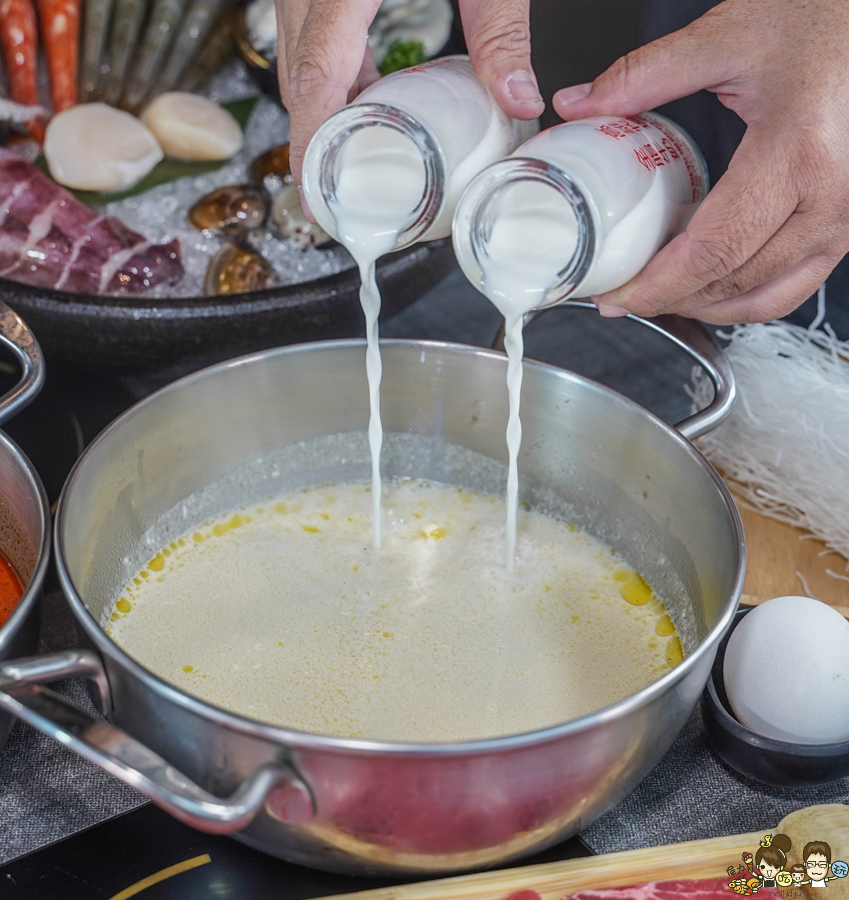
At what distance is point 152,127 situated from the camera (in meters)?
1.86

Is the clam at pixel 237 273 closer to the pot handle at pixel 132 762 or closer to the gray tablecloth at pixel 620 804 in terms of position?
the gray tablecloth at pixel 620 804

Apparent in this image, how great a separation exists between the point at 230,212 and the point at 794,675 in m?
1.22

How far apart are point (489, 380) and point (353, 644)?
35 cm

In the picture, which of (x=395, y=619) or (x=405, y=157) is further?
(x=395, y=619)

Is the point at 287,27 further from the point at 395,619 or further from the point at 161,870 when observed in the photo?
the point at 161,870

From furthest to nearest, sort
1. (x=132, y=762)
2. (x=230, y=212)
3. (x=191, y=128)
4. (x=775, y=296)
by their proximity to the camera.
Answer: (x=191, y=128) → (x=230, y=212) → (x=775, y=296) → (x=132, y=762)

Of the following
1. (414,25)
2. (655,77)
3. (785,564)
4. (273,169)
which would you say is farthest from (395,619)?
(414,25)

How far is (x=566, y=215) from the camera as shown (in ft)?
2.88

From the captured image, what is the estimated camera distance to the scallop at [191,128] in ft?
6.00

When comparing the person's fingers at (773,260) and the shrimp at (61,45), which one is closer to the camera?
the person's fingers at (773,260)

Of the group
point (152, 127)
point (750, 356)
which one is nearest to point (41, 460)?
point (152, 127)

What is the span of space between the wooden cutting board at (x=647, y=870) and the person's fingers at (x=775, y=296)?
1.68 ft

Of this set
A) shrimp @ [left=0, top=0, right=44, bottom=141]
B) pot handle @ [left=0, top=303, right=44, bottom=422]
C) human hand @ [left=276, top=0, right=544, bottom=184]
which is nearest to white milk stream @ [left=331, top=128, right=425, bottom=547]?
human hand @ [left=276, top=0, right=544, bottom=184]

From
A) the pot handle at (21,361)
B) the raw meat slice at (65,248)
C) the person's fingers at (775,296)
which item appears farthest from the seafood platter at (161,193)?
the person's fingers at (775,296)
